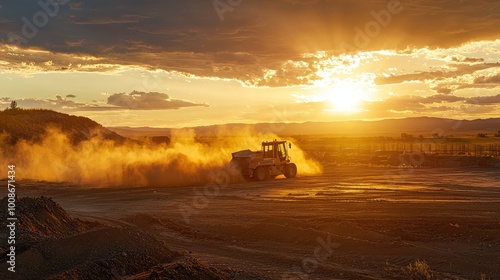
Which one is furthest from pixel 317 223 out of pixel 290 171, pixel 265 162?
pixel 290 171

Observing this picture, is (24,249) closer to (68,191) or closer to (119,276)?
(119,276)

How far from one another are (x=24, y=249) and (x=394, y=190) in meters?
25.2

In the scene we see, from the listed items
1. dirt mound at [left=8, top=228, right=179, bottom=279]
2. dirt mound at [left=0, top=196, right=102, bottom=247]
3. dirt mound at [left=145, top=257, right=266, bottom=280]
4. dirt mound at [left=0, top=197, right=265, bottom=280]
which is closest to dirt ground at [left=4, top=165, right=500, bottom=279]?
dirt mound at [left=145, top=257, right=266, bottom=280]

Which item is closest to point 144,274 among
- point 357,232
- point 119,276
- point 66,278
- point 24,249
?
point 119,276

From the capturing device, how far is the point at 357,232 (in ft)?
62.2

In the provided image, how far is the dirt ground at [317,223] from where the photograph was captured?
15.3 m

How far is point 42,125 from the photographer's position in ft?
221

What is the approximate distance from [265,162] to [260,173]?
100cm

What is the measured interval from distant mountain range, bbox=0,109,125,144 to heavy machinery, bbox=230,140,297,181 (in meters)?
29.7

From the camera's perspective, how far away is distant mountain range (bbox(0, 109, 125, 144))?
202 ft

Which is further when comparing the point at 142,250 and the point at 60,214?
the point at 60,214

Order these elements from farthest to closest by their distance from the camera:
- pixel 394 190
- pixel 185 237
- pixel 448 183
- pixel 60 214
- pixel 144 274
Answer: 1. pixel 448 183
2. pixel 394 190
3. pixel 185 237
4. pixel 60 214
5. pixel 144 274

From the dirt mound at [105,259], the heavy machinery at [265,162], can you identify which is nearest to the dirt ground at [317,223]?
the dirt mound at [105,259]

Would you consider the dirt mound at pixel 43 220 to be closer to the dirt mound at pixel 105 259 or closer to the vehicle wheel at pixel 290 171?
the dirt mound at pixel 105 259
